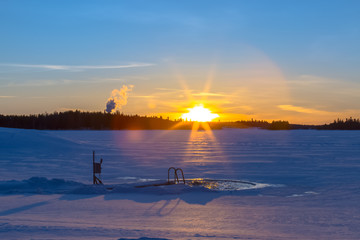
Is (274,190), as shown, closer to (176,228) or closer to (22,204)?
(176,228)

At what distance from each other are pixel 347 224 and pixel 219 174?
1451 centimetres

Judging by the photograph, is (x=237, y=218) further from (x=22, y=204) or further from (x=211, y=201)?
(x=22, y=204)

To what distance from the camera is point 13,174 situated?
24.4 meters

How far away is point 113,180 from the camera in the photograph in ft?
75.9

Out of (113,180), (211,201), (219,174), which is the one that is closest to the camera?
(211,201)

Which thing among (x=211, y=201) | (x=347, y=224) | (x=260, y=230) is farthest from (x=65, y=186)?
(x=347, y=224)

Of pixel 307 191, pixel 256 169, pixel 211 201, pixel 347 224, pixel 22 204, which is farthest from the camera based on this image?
pixel 256 169

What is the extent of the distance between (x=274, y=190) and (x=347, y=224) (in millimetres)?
7315

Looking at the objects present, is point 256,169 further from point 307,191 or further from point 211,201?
point 211,201

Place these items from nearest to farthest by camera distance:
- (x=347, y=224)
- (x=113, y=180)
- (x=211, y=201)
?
(x=347, y=224) → (x=211, y=201) → (x=113, y=180)

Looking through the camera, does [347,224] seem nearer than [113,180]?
Yes

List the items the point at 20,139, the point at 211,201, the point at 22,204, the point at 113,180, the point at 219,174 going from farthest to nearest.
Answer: the point at 20,139
the point at 219,174
the point at 113,180
the point at 211,201
the point at 22,204

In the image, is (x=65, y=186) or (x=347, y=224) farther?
(x=65, y=186)

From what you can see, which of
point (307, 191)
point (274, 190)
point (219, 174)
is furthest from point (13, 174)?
point (307, 191)
